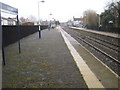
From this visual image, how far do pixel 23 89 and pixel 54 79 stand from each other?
4.85ft

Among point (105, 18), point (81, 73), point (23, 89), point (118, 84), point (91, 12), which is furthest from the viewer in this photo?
point (91, 12)

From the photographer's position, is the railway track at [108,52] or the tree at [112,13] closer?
the railway track at [108,52]

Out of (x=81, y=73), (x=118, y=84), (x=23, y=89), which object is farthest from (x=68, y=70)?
(x=23, y=89)

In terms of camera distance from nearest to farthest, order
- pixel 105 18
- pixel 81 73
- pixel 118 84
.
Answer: pixel 118 84, pixel 81 73, pixel 105 18

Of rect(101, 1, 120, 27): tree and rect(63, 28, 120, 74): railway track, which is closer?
rect(63, 28, 120, 74): railway track

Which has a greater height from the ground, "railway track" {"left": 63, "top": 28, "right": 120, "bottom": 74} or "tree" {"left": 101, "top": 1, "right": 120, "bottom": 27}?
"tree" {"left": 101, "top": 1, "right": 120, "bottom": 27}

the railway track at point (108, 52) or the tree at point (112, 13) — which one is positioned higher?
the tree at point (112, 13)

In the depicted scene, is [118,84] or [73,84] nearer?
[73,84]

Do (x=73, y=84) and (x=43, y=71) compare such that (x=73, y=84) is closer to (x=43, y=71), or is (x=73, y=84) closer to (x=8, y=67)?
(x=43, y=71)

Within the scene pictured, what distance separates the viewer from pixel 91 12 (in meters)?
119

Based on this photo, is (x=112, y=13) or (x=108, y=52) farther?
(x=112, y=13)

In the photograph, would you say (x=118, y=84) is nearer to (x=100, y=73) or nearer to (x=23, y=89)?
(x=100, y=73)

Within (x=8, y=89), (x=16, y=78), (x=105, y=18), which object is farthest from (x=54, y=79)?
(x=105, y=18)

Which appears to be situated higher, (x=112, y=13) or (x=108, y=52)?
(x=112, y=13)
